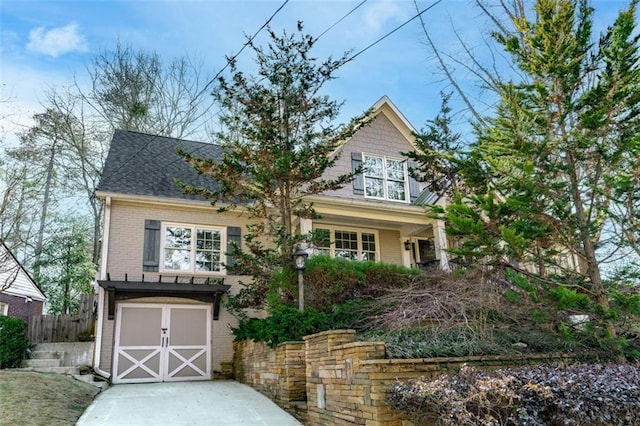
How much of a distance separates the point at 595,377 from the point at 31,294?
731 inches

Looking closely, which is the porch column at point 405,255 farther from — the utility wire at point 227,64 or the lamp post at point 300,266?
the utility wire at point 227,64

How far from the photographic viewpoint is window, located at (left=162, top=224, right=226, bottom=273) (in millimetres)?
12633

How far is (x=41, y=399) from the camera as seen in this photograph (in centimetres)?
728

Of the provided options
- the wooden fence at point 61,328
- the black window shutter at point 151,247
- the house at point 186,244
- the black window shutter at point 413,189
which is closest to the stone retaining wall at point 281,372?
the house at point 186,244

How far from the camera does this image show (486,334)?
6.65 metres

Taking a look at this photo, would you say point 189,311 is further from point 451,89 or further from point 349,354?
point 451,89

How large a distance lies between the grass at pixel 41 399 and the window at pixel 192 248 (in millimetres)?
3931

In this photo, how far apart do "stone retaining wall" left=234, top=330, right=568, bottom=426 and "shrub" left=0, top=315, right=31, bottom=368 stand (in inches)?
255

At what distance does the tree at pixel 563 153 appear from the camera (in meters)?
6.66

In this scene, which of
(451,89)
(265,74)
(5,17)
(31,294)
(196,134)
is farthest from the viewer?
(196,134)

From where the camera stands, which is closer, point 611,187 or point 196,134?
point 611,187

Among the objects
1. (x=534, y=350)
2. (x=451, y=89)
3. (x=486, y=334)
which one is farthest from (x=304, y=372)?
(x=451, y=89)

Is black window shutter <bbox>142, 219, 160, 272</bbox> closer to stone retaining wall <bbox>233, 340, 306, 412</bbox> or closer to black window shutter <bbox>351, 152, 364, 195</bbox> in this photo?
stone retaining wall <bbox>233, 340, 306, 412</bbox>

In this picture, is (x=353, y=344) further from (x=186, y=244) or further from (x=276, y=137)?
(x=186, y=244)
